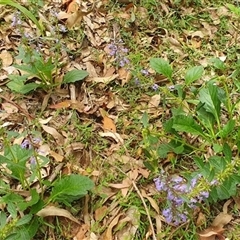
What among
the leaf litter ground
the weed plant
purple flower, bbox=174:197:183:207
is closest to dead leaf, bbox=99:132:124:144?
the leaf litter ground

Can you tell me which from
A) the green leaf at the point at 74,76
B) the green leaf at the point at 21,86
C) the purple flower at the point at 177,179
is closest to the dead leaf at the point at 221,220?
the purple flower at the point at 177,179

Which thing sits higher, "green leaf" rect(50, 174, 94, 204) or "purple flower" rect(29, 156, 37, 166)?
"purple flower" rect(29, 156, 37, 166)

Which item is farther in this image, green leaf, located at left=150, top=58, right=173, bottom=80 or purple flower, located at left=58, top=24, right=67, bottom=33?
purple flower, located at left=58, top=24, right=67, bottom=33

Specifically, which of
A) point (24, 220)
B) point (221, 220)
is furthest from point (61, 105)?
point (221, 220)

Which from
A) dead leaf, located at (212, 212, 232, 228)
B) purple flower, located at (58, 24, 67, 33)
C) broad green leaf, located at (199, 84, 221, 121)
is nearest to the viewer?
dead leaf, located at (212, 212, 232, 228)

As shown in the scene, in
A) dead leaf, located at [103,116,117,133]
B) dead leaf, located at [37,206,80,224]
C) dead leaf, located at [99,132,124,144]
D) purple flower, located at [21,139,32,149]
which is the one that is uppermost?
purple flower, located at [21,139,32,149]

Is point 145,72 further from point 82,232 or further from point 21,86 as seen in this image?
point 82,232

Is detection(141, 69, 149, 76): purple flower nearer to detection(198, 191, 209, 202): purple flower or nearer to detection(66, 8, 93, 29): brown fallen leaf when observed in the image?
detection(66, 8, 93, 29): brown fallen leaf

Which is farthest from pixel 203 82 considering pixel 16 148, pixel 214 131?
pixel 16 148
